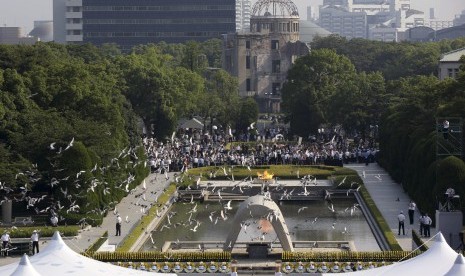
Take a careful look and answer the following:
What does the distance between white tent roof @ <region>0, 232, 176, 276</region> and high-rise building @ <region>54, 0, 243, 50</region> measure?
146 meters

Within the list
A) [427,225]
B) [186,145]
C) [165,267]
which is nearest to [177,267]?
[165,267]

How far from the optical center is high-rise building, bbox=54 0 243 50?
603 feet

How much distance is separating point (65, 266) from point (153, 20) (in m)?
149

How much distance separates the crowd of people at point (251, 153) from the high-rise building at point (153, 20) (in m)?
91.1

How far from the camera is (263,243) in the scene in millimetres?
47906

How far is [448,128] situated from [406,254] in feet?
26.4

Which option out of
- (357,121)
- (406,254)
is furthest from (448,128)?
(357,121)

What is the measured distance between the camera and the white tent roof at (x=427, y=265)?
3581cm

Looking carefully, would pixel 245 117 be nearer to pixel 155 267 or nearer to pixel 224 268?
pixel 224 268

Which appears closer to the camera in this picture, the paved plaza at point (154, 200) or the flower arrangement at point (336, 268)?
the flower arrangement at point (336, 268)

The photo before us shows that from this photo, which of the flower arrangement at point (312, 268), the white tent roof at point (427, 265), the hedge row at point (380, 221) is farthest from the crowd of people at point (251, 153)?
the white tent roof at point (427, 265)

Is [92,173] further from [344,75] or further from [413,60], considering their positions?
[413,60]

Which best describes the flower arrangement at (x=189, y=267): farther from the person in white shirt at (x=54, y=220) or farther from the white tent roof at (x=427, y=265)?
the person in white shirt at (x=54, y=220)

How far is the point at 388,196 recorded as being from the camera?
65062 millimetres
